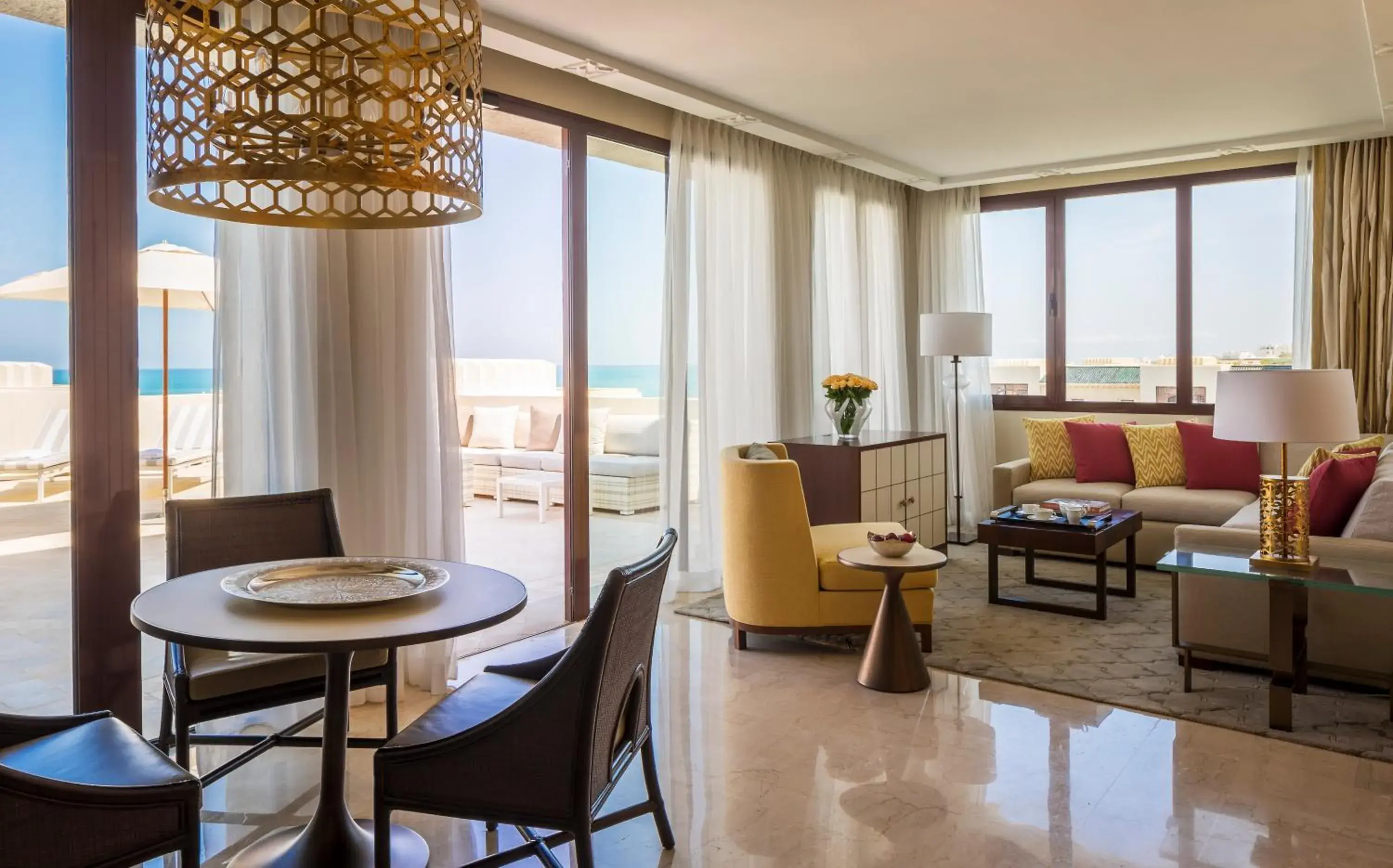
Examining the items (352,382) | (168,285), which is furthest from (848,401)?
(168,285)

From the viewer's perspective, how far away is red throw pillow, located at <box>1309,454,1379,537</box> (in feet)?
12.7

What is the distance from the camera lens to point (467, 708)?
224cm

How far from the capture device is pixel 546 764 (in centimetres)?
194

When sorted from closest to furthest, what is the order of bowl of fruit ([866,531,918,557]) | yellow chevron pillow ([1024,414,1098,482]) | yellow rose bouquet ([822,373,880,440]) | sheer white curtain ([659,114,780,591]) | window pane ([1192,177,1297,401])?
1. bowl of fruit ([866,531,918,557])
2. sheer white curtain ([659,114,780,591])
3. yellow rose bouquet ([822,373,880,440])
4. window pane ([1192,177,1297,401])
5. yellow chevron pillow ([1024,414,1098,482])

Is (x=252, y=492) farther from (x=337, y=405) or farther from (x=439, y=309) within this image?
(x=439, y=309)

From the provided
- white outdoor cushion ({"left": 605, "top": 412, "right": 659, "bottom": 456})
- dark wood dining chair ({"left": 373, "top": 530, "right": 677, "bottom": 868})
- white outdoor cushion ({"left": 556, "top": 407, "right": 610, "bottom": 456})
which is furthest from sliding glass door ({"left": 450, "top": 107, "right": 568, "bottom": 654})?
dark wood dining chair ({"left": 373, "top": 530, "right": 677, "bottom": 868})

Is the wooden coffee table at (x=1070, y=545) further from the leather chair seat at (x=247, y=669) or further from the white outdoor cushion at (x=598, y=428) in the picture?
the leather chair seat at (x=247, y=669)

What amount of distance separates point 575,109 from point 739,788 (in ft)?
10.5

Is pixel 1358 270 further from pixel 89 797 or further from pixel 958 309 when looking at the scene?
pixel 89 797

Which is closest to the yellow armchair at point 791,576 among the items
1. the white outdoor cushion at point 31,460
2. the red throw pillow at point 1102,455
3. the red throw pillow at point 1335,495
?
the red throw pillow at point 1335,495

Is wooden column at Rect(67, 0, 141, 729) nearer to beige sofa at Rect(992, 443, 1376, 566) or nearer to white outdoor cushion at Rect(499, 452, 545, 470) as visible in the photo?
white outdoor cushion at Rect(499, 452, 545, 470)

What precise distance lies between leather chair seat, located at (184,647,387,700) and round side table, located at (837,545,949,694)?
186cm

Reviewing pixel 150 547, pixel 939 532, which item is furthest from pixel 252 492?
pixel 939 532

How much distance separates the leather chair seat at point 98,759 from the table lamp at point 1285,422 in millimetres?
3234
